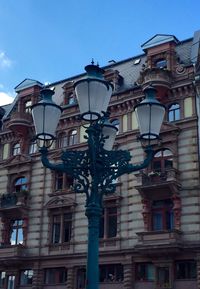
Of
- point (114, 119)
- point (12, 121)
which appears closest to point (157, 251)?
point (114, 119)

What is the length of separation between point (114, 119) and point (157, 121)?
21.9 metres

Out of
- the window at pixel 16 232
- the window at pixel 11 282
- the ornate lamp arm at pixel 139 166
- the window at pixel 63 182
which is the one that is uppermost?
the window at pixel 63 182

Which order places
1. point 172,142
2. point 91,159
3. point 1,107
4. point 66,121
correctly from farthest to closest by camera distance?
point 1,107 < point 66,121 < point 172,142 < point 91,159

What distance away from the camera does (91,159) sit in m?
11.0

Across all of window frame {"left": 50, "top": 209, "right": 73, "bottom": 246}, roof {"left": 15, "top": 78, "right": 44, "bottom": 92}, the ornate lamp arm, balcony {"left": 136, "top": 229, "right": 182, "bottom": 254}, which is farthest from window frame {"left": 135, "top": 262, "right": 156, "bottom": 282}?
the ornate lamp arm

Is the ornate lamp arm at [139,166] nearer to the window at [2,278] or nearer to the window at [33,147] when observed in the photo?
the window at [2,278]

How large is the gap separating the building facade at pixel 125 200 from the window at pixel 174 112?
2.5 inches

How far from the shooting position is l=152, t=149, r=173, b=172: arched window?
97.8 ft

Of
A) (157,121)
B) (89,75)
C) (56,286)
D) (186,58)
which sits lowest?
(56,286)

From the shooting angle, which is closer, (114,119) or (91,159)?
(91,159)

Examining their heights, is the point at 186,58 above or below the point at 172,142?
above

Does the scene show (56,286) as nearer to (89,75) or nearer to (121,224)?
(121,224)

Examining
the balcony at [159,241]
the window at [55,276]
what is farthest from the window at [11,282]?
the balcony at [159,241]

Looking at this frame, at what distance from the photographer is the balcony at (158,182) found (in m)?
28.2
